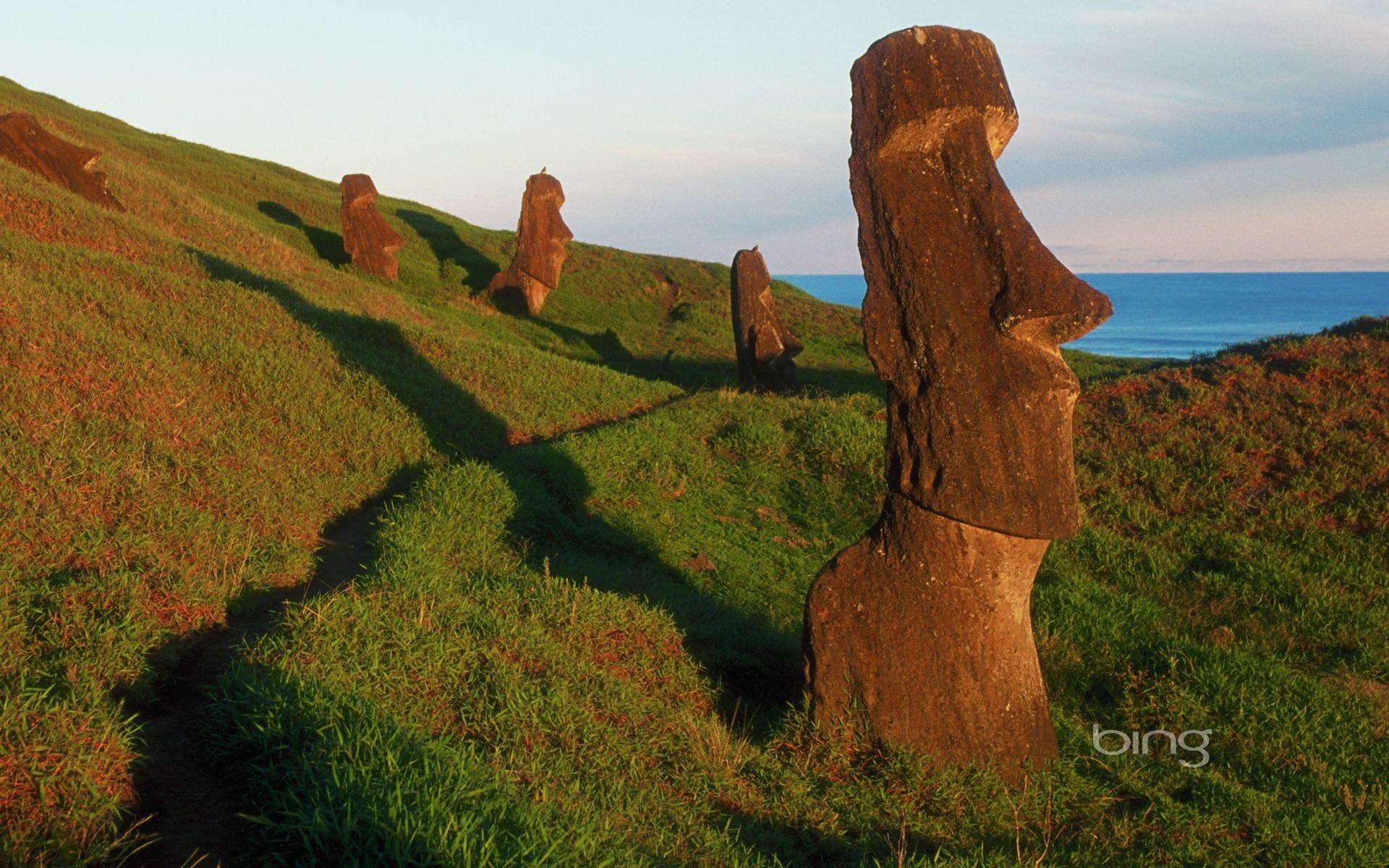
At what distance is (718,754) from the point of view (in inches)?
210

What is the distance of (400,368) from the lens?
1323 cm

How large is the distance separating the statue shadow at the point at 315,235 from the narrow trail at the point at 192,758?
22094 millimetres

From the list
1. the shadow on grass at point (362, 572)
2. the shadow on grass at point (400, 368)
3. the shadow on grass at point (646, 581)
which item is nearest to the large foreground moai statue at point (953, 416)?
the shadow on grass at point (646, 581)

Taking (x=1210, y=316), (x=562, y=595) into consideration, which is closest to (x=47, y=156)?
(x=562, y=595)

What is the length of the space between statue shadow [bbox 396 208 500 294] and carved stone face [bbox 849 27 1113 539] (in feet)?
80.2

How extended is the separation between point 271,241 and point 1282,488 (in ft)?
62.5

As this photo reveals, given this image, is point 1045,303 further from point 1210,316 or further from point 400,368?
point 1210,316

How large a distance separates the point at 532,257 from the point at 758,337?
10954 mm

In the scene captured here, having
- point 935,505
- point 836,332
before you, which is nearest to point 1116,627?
point 935,505

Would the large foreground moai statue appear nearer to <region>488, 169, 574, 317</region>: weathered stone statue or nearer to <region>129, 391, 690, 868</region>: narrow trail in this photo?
<region>129, 391, 690, 868</region>: narrow trail

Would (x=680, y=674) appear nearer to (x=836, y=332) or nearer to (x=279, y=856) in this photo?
(x=279, y=856)

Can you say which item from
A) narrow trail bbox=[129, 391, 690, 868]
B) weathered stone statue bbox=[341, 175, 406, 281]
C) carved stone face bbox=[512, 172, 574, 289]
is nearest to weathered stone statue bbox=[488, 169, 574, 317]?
carved stone face bbox=[512, 172, 574, 289]

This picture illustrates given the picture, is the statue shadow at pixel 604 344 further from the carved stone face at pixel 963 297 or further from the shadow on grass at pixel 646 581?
the carved stone face at pixel 963 297

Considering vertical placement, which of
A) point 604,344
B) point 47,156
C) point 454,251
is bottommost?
point 604,344
